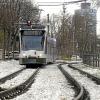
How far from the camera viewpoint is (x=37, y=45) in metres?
37.5

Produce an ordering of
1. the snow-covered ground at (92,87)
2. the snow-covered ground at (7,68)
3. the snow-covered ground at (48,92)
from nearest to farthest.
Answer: the snow-covered ground at (48,92) < the snow-covered ground at (92,87) < the snow-covered ground at (7,68)

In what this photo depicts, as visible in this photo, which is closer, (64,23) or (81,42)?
(81,42)


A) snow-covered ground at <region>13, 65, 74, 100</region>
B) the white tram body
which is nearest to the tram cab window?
the white tram body

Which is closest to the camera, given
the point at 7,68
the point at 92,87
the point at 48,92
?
the point at 48,92

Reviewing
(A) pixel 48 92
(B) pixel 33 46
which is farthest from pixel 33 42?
(A) pixel 48 92

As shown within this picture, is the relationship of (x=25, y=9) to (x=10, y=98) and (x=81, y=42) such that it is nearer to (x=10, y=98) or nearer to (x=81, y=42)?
(x=81, y=42)

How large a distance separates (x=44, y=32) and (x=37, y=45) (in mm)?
1423

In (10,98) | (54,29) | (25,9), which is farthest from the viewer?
(54,29)

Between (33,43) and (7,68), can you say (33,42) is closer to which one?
(33,43)

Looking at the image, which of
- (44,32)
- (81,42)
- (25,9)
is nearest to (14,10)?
(25,9)

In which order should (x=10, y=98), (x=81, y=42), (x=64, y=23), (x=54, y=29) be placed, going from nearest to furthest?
(x=10, y=98) < (x=81, y=42) < (x=64, y=23) < (x=54, y=29)

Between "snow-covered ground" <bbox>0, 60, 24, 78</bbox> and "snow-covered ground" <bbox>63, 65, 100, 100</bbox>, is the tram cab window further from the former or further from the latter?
"snow-covered ground" <bbox>63, 65, 100, 100</bbox>

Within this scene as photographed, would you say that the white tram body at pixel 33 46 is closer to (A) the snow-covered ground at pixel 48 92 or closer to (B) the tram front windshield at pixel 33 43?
(B) the tram front windshield at pixel 33 43

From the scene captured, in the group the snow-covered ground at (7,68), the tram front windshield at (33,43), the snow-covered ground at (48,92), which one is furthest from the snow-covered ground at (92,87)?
the tram front windshield at (33,43)
